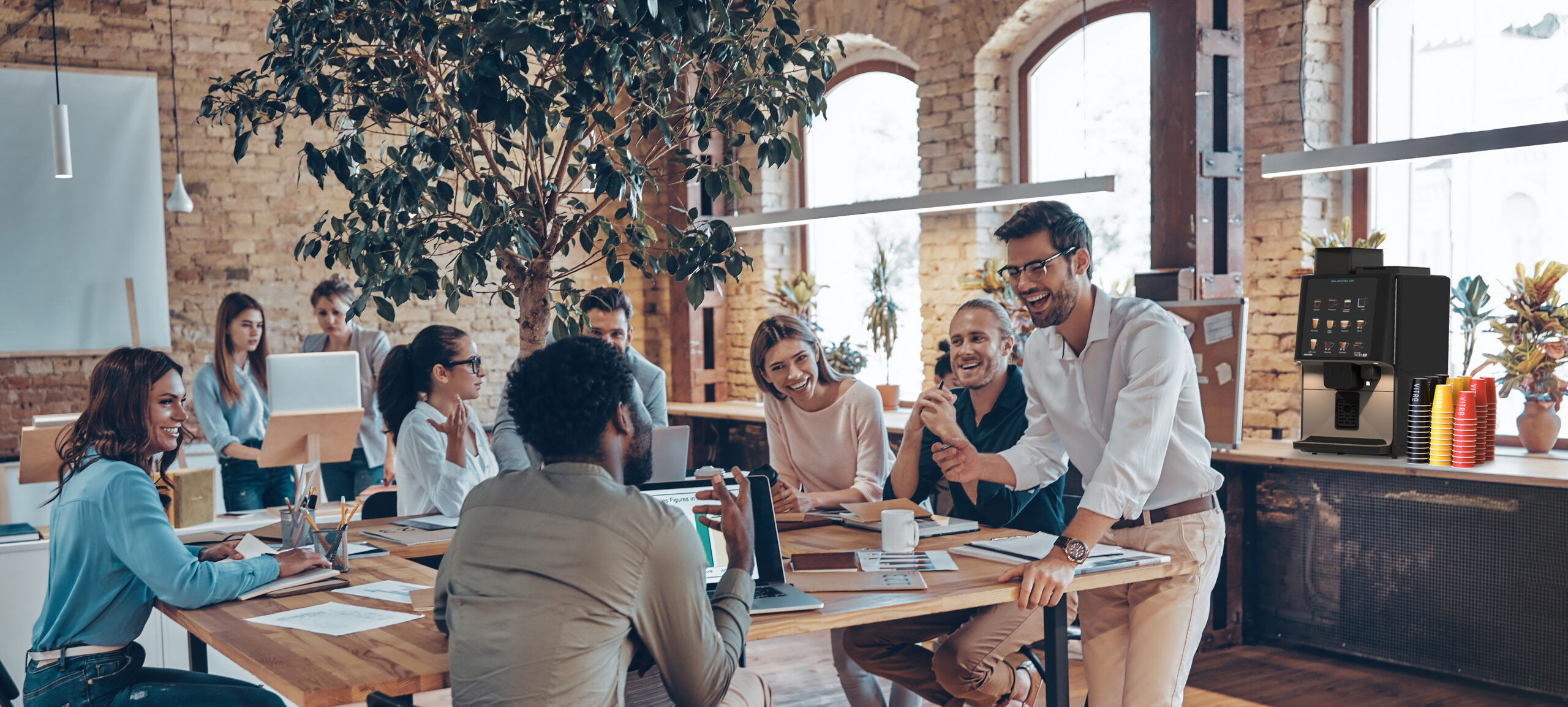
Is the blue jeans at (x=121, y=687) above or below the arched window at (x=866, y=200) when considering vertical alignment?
below

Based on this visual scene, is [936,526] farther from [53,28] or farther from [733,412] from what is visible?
[53,28]

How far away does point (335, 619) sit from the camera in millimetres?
2584

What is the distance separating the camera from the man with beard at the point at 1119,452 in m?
2.65

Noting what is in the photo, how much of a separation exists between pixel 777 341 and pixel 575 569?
6.84 ft

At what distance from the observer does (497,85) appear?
9.04ft

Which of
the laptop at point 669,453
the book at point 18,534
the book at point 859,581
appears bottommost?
the book at point 18,534

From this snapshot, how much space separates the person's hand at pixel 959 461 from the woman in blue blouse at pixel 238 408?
360cm

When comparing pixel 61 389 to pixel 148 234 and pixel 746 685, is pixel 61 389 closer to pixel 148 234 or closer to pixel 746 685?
pixel 148 234

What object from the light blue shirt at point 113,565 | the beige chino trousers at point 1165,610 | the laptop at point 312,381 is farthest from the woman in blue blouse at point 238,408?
the beige chino trousers at point 1165,610

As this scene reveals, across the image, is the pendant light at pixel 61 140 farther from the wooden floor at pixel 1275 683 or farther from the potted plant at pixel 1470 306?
the potted plant at pixel 1470 306

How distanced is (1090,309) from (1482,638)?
104 inches

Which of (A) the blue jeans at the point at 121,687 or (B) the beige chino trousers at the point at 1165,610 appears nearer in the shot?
(A) the blue jeans at the point at 121,687

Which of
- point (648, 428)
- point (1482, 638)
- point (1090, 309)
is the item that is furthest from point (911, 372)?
point (648, 428)

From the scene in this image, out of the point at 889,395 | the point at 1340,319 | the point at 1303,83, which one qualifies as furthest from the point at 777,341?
the point at 889,395
